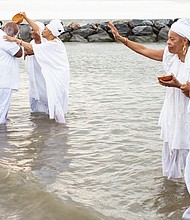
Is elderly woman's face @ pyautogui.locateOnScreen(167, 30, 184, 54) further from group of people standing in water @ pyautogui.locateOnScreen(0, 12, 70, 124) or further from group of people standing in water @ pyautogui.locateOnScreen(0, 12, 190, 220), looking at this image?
group of people standing in water @ pyautogui.locateOnScreen(0, 12, 70, 124)

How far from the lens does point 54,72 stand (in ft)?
29.3

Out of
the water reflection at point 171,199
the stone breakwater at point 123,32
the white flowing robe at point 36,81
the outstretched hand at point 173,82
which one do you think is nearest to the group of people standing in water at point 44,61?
the white flowing robe at point 36,81

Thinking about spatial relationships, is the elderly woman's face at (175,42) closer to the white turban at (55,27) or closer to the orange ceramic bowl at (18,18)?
the white turban at (55,27)

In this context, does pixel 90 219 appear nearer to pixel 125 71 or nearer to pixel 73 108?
pixel 73 108

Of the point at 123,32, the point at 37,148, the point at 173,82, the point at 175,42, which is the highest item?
the point at 175,42

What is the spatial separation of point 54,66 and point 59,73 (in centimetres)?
15

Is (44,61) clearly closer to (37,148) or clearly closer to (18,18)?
(18,18)

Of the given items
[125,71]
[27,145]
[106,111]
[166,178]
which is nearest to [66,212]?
[166,178]

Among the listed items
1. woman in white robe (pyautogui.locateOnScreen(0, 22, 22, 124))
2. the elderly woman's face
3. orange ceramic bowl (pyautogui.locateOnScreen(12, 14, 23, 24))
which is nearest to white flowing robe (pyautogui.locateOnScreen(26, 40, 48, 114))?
orange ceramic bowl (pyautogui.locateOnScreen(12, 14, 23, 24))

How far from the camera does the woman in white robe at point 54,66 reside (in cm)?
866

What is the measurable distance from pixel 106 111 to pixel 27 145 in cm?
300

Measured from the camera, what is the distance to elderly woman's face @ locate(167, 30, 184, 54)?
17.3ft

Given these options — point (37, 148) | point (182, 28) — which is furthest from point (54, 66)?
point (182, 28)

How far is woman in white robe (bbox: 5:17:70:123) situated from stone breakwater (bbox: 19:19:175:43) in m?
24.5
